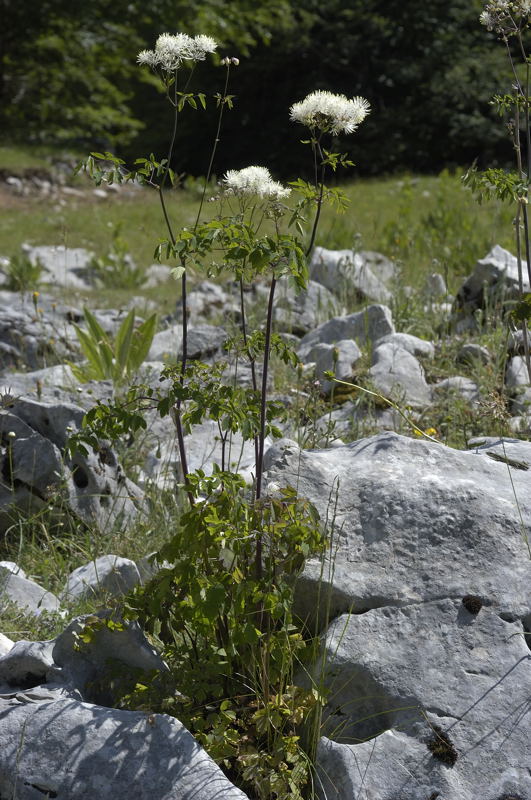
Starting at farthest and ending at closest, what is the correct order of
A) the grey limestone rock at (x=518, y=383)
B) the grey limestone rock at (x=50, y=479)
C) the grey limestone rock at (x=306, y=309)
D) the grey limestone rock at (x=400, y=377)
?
1. the grey limestone rock at (x=306, y=309)
2. the grey limestone rock at (x=400, y=377)
3. the grey limestone rock at (x=518, y=383)
4. the grey limestone rock at (x=50, y=479)

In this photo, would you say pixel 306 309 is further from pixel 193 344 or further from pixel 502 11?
pixel 502 11

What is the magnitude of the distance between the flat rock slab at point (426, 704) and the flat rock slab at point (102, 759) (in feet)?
1.09

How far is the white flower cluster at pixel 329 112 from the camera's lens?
2262 mm

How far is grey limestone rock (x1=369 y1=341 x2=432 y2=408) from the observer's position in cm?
431

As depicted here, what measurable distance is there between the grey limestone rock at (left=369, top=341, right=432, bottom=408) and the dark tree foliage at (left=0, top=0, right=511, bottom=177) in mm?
11473

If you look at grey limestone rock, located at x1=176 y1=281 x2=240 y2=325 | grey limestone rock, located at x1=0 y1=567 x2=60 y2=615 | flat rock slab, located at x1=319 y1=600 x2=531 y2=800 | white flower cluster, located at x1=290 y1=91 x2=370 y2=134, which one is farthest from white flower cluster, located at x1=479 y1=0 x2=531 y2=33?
grey limestone rock, located at x1=176 y1=281 x2=240 y2=325

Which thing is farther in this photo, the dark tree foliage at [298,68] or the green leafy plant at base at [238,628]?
the dark tree foliage at [298,68]

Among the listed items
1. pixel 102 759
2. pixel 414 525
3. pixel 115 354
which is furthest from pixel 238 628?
pixel 115 354

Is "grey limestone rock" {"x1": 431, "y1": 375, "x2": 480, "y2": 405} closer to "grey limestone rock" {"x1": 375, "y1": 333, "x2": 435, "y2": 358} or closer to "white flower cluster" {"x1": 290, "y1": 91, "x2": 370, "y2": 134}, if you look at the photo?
"grey limestone rock" {"x1": 375, "y1": 333, "x2": 435, "y2": 358}

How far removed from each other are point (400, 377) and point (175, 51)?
244 centimetres

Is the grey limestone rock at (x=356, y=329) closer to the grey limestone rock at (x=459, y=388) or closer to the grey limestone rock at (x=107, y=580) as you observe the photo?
the grey limestone rock at (x=459, y=388)

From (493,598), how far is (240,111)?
A: 16243 mm

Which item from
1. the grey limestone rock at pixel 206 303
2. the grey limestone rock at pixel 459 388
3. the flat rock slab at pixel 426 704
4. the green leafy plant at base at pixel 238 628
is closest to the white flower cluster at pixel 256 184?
the green leafy plant at base at pixel 238 628

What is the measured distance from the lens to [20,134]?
15.7 metres
